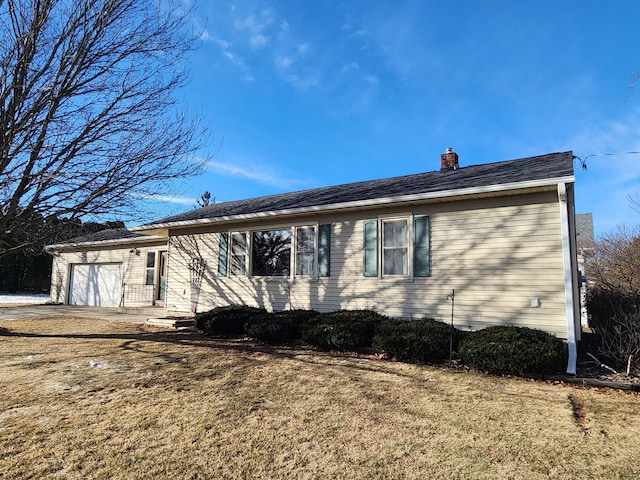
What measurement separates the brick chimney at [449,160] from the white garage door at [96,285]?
1416cm

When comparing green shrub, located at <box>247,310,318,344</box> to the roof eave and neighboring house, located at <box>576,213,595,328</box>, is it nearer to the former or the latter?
the roof eave

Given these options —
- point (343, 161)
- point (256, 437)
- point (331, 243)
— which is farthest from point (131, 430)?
point (343, 161)

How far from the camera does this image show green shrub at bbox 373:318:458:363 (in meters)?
6.69

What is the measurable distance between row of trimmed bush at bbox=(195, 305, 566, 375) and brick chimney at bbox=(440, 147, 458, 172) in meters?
5.28

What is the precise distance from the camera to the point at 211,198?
43250 millimetres

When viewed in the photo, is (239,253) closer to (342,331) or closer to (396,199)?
(342,331)

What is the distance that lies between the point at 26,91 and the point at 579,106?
507 inches

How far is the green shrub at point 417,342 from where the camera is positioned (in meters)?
6.69

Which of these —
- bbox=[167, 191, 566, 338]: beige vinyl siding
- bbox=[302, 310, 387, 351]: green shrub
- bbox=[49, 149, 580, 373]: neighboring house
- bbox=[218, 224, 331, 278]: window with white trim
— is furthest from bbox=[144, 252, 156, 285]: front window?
bbox=[302, 310, 387, 351]: green shrub

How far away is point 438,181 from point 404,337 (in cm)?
414

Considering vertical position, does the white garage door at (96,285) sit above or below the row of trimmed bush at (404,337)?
above

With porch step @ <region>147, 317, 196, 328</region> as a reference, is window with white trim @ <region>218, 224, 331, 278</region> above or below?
above

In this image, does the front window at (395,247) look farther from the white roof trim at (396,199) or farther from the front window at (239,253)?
the front window at (239,253)

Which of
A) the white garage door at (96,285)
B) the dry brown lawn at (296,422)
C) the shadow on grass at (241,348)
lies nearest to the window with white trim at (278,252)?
the shadow on grass at (241,348)
